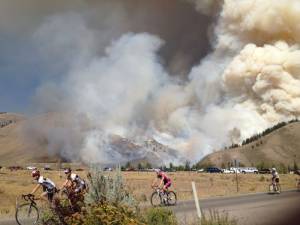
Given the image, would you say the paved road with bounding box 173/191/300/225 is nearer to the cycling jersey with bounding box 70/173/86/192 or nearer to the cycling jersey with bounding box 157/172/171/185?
the cycling jersey with bounding box 157/172/171/185

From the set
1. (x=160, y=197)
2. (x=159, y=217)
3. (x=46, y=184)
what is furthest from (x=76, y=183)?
(x=160, y=197)

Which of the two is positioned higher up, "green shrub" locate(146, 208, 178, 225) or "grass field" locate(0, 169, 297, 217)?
"grass field" locate(0, 169, 297, 217)

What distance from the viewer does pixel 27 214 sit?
1936 cm

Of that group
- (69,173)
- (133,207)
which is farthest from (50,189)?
(133,207)

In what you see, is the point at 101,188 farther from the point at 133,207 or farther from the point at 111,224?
the point at 111,224

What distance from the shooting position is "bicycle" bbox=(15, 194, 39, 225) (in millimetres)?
19047

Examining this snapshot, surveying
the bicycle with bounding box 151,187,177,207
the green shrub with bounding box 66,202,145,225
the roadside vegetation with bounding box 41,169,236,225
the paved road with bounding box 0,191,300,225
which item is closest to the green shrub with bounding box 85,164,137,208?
the roadside vegetation with bounding box 41,169,236,225

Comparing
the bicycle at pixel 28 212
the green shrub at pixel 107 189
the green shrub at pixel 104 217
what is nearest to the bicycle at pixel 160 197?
the bicycle at pixel 28 212

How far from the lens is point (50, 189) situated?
59.8ft

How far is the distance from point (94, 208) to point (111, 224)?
0.86 meters

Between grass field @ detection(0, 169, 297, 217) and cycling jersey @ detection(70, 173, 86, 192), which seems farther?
grass field @ detection(0, 169, 297, 217)

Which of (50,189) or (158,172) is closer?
(50,189)

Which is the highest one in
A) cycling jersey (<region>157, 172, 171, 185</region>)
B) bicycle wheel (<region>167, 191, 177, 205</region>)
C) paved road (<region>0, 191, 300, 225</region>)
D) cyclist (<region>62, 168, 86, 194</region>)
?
cycling jersey (<region>157, 172, 171, 185</region>)

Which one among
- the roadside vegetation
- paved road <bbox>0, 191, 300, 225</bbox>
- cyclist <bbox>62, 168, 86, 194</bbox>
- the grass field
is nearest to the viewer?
the roadside vegetation
